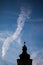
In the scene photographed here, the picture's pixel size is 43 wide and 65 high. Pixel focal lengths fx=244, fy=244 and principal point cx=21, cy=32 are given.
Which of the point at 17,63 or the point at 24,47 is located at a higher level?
the point at 24,47

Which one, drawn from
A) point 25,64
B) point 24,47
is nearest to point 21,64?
point 25,64

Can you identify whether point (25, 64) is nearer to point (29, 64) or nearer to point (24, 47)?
point (29, 64)

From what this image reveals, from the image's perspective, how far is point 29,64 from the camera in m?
74.8

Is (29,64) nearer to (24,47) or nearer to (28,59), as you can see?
(28,59)

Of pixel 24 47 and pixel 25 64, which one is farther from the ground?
pixel 24 47

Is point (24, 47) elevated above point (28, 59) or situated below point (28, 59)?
above

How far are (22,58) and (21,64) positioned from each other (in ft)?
6.22

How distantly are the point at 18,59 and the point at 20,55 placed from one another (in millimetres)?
1378

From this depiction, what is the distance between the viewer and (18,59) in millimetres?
75250

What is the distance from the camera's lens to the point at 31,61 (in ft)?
246

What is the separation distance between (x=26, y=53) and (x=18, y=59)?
3250 mm

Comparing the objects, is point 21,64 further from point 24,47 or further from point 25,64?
point 24,47

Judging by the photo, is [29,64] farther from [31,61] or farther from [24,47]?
[24,47]

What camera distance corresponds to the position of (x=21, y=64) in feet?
245
